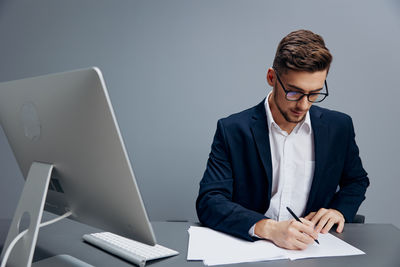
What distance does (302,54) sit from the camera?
1.29 metres

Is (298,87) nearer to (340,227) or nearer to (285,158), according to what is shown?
(285,158)

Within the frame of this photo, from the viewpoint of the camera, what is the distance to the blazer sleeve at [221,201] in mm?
1128

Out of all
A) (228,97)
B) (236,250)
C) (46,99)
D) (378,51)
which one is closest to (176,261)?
(236,250)

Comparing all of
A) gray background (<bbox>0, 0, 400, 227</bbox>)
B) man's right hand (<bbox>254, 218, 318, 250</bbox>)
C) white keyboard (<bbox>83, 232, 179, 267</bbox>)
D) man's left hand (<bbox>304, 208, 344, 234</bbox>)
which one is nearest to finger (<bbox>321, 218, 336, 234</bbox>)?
man's left hand (<bbox>304, 208, 344, 234</bbox>)

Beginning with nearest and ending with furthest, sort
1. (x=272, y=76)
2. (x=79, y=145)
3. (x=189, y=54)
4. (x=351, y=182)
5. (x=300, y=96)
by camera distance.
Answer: (x=79, y=145) < (x=300, y=96) < (x=272, y=76) < (x=351, y=182) < (x=189, y=54)

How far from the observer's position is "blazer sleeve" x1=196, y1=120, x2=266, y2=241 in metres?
1.13

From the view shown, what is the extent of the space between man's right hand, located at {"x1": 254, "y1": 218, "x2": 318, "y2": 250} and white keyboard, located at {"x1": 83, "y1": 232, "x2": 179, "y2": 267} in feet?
1.02

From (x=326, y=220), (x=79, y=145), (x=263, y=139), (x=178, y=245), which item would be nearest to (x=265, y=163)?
(x=263, y=139)

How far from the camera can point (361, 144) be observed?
2.12m

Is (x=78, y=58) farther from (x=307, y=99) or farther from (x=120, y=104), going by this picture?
(x=307, y=99)

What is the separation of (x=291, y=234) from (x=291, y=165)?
0.59m

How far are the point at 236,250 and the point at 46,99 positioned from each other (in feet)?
2.19

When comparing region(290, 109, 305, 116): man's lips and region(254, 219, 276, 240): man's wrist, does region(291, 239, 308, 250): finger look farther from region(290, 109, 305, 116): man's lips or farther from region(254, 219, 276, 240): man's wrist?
region(290, 109, 305, 116): man's lips

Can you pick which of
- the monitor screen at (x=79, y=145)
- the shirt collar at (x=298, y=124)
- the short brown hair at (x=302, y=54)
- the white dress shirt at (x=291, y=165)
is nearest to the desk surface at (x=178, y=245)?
the monitor screen at (x=79, y=145)
